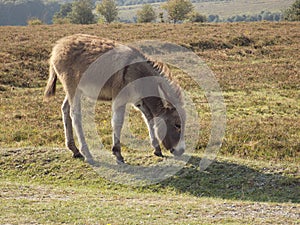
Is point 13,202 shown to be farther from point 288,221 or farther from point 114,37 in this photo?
point 114,37

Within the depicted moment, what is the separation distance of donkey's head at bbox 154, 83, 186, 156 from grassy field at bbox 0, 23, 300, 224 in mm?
552

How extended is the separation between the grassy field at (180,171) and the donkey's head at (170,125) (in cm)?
55

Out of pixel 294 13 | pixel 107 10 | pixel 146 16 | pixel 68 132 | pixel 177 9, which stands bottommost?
pixel 68 132

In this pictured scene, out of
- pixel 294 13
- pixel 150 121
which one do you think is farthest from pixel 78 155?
pixel 294 13

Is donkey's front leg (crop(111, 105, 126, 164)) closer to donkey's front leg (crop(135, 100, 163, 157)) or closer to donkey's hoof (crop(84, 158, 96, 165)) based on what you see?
donkey's front leg (crop(135, 100, 163, 157))

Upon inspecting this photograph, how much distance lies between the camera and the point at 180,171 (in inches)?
419

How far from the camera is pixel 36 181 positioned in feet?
34.9

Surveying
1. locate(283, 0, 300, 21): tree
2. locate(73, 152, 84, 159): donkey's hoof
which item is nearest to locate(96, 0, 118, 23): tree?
locate(283, 0, 300, 21): tree

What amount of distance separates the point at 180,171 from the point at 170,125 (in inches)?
40.3

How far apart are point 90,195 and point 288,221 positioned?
3.62 metres

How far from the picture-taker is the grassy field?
7934 mm

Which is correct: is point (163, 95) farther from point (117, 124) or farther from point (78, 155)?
point (78, 155)

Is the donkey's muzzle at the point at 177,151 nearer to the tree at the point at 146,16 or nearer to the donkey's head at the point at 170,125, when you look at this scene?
the donkey's head at the point at 170,125

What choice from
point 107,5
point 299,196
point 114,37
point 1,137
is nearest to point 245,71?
point 114,37
